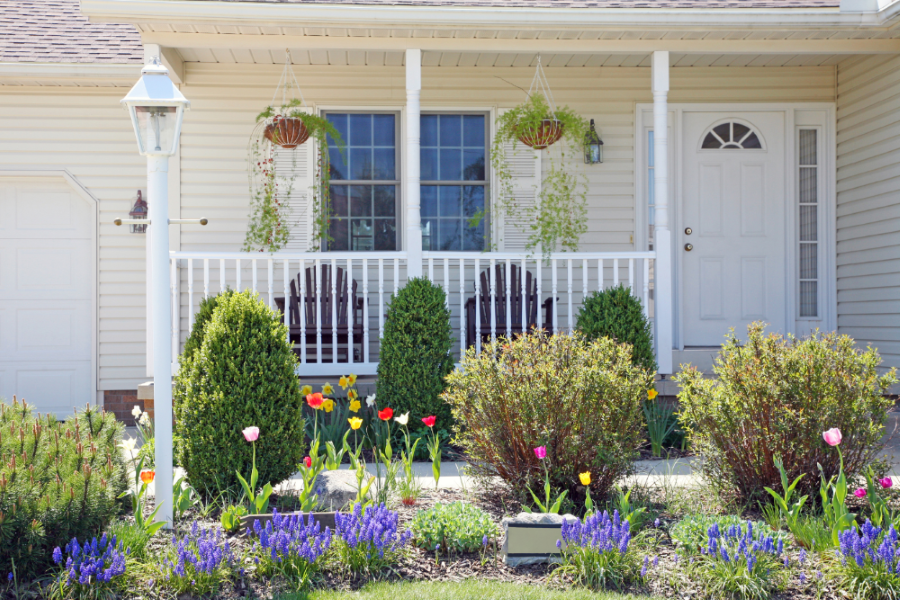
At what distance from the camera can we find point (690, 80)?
24.4 feet

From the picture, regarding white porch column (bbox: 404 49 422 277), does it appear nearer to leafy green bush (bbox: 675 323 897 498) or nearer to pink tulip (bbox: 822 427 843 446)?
leafy green bush (bbox: 675 323 897 498)

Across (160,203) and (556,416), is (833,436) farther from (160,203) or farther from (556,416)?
(160,203)

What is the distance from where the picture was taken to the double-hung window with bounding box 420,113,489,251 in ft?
24.1

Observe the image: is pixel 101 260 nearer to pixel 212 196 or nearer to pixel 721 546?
pixel 212 196

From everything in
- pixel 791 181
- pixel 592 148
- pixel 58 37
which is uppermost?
pixel 58 37

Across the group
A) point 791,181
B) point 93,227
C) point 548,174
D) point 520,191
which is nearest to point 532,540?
point 520,191

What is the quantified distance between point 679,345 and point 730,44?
8.83ft

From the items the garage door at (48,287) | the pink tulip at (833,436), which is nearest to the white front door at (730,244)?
the pink tulip at (833,436)

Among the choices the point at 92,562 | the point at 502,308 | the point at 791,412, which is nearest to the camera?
the point at 92,562

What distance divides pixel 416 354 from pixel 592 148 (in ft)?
9.71

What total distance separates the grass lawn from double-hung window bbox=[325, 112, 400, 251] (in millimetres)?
4640

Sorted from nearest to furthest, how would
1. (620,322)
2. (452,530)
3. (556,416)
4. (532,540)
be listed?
(532,540)
(452,530)
(556,416)
(620,322)

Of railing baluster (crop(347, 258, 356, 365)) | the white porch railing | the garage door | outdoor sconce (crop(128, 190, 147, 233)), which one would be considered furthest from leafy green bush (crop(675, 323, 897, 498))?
the garage door

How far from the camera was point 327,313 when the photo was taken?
6.73m
